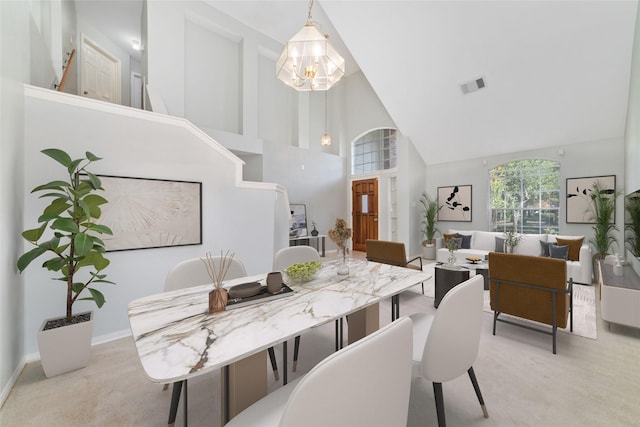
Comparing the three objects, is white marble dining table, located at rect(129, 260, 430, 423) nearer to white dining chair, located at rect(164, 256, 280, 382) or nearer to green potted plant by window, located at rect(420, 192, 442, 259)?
white dining chair, located at rect(164, 256, 280, 382)

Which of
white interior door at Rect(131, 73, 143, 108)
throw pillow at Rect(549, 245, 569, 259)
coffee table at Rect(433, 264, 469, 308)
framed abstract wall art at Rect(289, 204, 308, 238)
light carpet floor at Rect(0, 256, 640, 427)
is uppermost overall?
white interior door at Rect(131, 73, 143, 108)

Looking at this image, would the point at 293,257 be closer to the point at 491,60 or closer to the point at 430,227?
the point at 491,60

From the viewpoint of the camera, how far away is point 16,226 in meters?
1.99

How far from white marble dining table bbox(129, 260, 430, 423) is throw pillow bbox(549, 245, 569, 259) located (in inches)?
162

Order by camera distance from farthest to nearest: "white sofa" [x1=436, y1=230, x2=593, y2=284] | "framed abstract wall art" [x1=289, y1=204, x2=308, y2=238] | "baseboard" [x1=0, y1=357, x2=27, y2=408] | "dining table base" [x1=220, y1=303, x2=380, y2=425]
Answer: "framed abstract wall art" [x1=289, y1=204, x2=308, y2=238] → "white sofa" [x1=436, y1=230, x2=593, y2=284] → "baseboard" [x1=0, y1=357, x2=27, y2=408] → "dining table base" [x1=220, y1=303, x2=380, y2=425]

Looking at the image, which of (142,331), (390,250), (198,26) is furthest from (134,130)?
(198,26)

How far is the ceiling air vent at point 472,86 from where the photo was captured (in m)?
4.63

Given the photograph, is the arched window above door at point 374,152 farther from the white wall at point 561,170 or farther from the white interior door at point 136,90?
the white interior door at point 136,90

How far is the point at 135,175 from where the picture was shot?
263 cm

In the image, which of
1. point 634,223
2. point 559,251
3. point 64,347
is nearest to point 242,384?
point 64,347

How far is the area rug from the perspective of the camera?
2.64 meters

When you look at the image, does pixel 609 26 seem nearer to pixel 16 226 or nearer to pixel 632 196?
pixel 632 196

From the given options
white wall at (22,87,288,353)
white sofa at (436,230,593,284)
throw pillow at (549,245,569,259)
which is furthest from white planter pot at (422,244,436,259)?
white wall at (22,87,288,353)

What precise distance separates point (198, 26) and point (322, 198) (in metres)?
4.68
